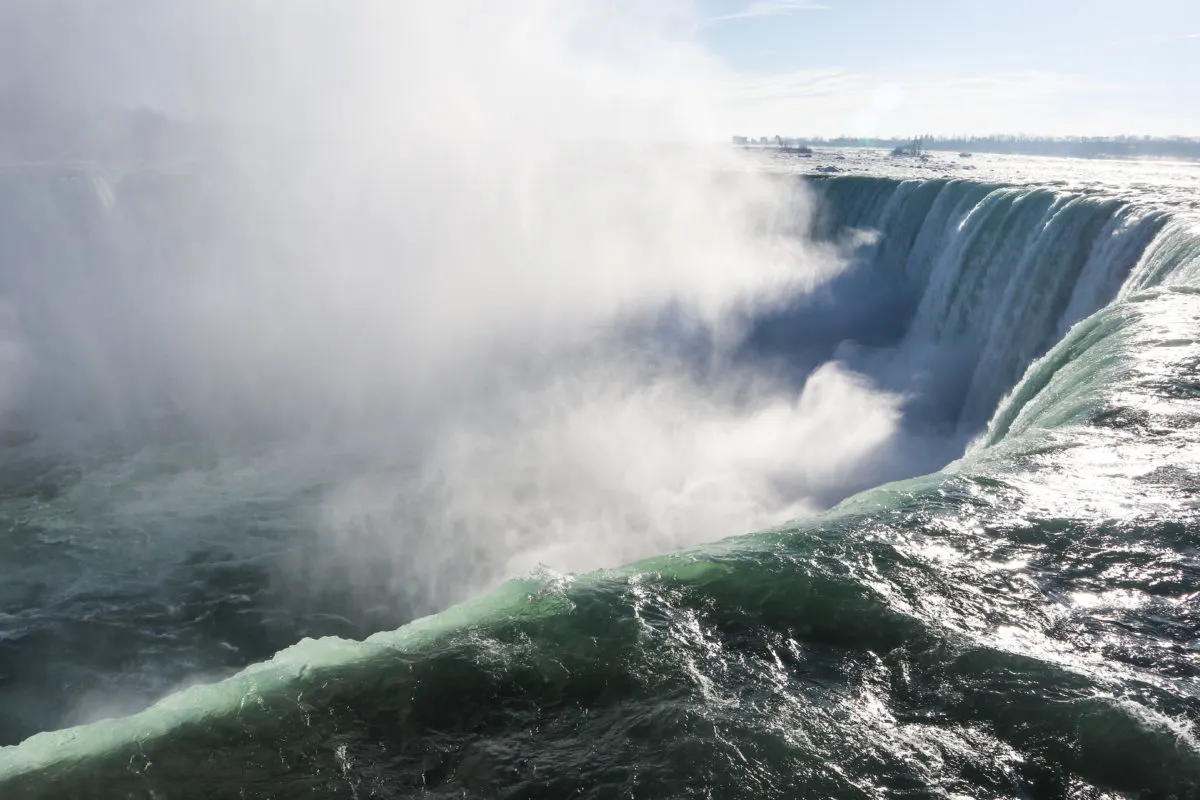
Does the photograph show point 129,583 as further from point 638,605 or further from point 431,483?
point 638,605

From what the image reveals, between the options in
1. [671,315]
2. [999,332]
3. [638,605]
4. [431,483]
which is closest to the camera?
[638,605]

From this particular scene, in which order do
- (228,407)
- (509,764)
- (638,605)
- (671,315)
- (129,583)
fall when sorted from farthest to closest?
(671,315) < (228,407) < (129,583) < (638,605) < (509,764)

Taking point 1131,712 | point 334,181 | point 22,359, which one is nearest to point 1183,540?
point 1131,712

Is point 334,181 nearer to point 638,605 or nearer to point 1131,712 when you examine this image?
point 638,605

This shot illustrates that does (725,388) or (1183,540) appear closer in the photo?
(1183,540)

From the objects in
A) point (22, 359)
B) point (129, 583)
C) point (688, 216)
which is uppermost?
point (688, 216)

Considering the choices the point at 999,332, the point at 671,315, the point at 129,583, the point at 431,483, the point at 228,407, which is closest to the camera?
the point at 129,583

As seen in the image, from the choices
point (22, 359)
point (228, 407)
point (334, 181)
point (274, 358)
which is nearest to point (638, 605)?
point (228, 407)

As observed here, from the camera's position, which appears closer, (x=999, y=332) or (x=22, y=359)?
(x=999, y=332)

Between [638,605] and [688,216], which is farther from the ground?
[688,216]
